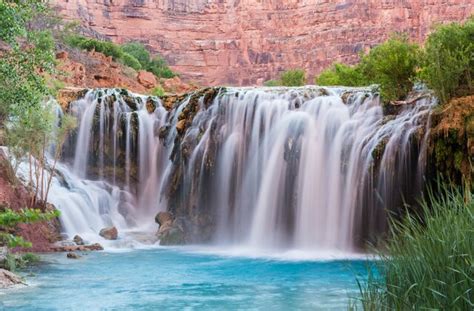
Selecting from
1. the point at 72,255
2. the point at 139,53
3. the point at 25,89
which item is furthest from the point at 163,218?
the point at 139,53

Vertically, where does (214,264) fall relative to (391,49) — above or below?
below

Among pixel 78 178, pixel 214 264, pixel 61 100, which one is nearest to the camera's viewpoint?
pixel 214 264

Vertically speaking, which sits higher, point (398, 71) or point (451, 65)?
point (398, 71)

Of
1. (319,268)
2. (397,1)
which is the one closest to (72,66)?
(319,268)

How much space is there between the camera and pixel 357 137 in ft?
64.3

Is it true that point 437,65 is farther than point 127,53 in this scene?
No

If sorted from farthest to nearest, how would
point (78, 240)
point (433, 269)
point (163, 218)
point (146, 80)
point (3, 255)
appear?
point (146, 80) → point (163, 218) → point (78, 240) → point (3, 255) → point (433, 269)

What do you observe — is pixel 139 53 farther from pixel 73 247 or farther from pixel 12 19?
pixel 12 19

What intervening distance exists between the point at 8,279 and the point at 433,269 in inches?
343

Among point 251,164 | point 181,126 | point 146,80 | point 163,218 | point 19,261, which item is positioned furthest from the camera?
point 146,80

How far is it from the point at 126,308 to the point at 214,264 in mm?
5653

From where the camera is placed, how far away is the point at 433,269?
226 inches

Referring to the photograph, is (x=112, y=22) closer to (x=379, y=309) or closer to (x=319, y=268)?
(x=319, y=268)

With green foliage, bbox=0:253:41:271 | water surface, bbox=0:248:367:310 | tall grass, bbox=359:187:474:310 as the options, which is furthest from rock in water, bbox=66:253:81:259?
tall grass, bbox=359:187:474:310
